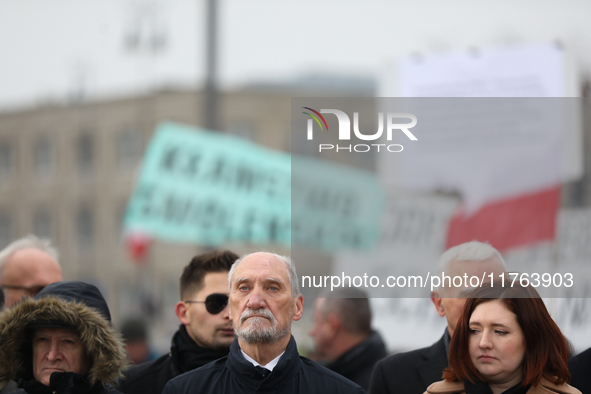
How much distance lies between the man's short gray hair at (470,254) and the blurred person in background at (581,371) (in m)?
0.44

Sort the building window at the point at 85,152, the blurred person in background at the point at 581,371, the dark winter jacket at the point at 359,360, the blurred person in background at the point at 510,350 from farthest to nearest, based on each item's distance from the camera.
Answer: the building window at the point at 85,152 → the dark winter jacket at the point at 359,360 → the blurred person in background at the point at 581,371 → the blurred person in background at the point at 510,350

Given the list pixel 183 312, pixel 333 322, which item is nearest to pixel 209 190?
pixel 333 322

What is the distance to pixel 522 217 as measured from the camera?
389cm

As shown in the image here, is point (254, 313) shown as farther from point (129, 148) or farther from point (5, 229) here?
point (5, 229)

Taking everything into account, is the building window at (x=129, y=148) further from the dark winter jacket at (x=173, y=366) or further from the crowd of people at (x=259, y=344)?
the crowd of people at (x=259, y=344)

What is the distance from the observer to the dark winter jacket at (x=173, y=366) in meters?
3.37

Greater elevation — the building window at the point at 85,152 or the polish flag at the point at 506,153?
the building window at the point at 85,152

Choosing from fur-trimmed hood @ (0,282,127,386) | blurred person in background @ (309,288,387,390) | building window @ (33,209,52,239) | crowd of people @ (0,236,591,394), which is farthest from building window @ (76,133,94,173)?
fur-trimmed hood @ (0,282,127,386)

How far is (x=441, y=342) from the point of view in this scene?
10.7 feet

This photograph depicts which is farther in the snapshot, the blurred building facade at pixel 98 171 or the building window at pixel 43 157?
the building window at pixel 43 157

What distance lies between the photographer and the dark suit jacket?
314 centimetres

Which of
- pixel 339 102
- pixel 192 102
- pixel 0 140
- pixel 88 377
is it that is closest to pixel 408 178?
pixel 339 102

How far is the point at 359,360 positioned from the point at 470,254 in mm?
1301

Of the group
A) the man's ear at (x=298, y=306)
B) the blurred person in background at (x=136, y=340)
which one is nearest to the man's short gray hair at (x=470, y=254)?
the man's ear at (x=298, y=306)
